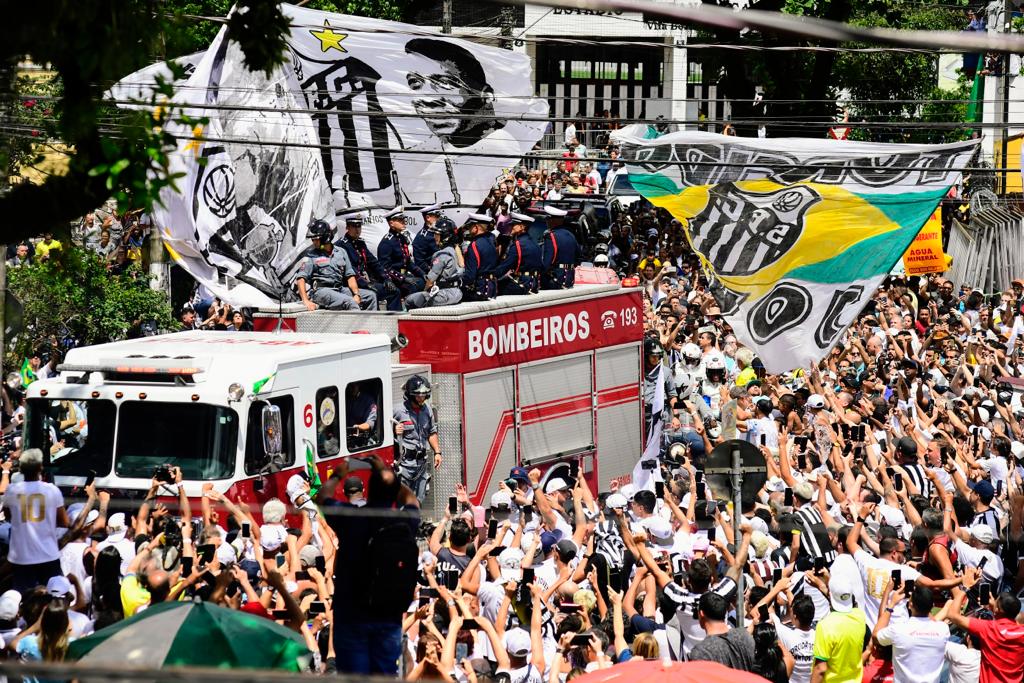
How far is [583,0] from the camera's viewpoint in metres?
4.00

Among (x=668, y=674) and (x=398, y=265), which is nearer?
(x=668, y=674)

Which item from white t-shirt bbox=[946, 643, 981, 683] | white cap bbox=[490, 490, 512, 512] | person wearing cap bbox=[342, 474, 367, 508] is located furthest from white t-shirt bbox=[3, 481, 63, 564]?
white t-shirt bbox=[946, 643, 981, 683]

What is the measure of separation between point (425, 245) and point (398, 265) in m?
0.61

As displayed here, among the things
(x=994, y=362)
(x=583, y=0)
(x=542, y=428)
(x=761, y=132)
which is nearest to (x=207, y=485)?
(x=542, y=428)

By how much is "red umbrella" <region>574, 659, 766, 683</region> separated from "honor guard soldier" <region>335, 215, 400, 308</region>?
8648 mm

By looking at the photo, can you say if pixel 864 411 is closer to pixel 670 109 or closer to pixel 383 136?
pixel 383 136

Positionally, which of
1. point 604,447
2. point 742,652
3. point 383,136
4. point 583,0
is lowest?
point 604,447

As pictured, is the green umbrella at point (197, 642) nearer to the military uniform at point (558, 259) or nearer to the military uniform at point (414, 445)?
the military uniform at point (414, 445)

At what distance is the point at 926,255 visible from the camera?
70.8 feet

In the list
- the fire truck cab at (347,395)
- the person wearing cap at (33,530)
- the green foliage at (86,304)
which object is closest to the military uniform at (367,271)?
the fire truck cab at (347,395)

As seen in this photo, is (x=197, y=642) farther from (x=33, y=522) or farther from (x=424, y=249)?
(x=424, y=249)

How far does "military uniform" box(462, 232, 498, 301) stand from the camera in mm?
15805

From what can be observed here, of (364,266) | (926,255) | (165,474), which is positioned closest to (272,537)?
(165,474)

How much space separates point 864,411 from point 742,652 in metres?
7.47
